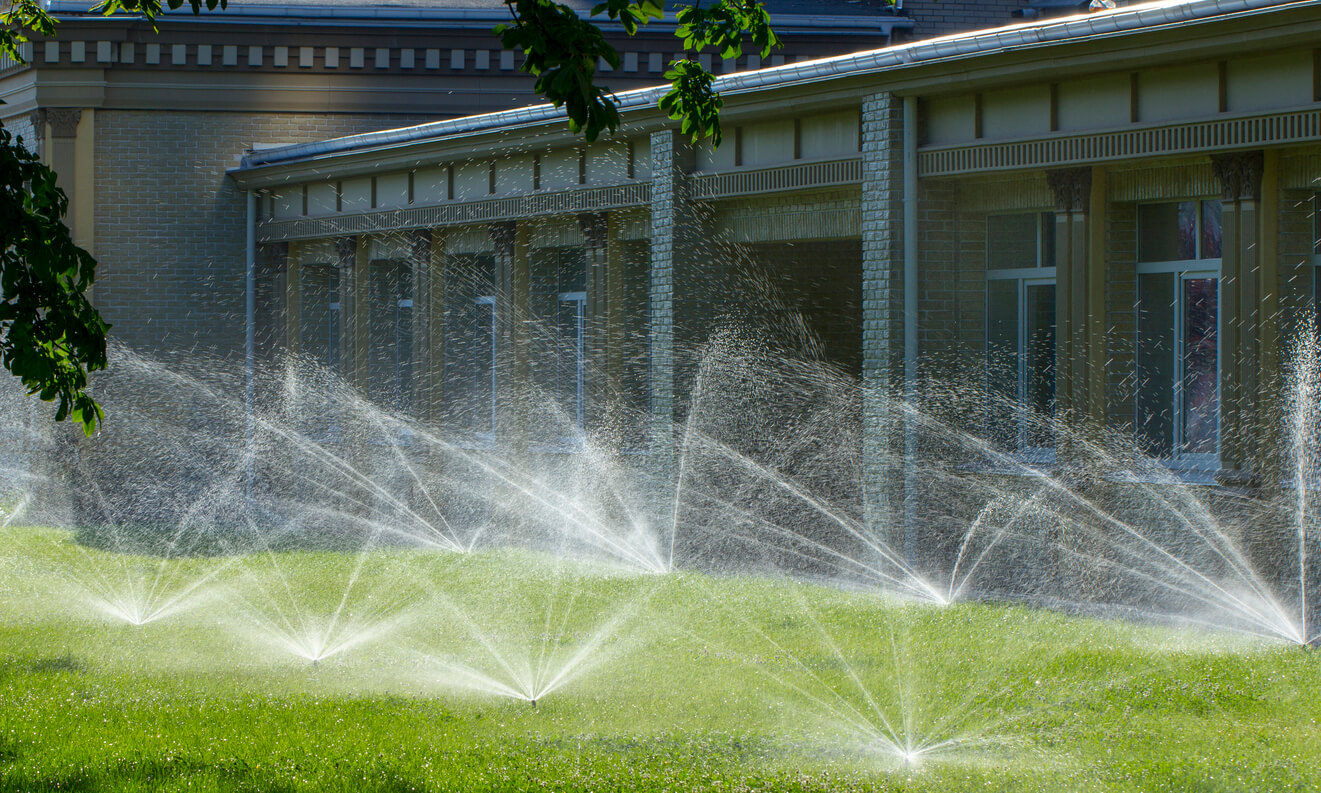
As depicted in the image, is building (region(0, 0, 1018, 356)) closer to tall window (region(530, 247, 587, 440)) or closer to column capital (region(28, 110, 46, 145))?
column capital (region(28, 110, 46, 145))

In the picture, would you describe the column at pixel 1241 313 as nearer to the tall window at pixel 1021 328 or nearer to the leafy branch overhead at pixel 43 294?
the tall window at pixel 1021 328

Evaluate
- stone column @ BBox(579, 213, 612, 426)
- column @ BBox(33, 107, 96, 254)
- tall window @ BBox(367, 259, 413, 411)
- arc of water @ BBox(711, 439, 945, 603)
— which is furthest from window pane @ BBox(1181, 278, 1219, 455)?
column @ BBox(33, 107, 96, 254)

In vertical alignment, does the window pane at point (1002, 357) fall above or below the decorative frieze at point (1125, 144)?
below

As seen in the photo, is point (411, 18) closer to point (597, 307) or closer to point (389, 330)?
point (389, 330)

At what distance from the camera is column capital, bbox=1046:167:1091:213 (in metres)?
12.4

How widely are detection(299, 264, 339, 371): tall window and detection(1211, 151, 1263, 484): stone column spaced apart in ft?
46.9

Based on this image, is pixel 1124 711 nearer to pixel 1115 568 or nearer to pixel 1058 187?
pixel 1115 568

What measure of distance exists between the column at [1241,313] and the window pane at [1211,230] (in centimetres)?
53

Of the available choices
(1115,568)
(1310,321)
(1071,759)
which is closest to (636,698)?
(1071,759)

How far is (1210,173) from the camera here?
11680mm

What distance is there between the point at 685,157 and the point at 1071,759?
963cm

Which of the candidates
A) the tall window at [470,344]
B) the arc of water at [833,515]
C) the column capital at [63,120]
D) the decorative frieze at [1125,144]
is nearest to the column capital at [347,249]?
the tall window at [470,344]

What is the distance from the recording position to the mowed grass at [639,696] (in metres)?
7.30

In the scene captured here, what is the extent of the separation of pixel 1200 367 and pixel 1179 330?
0.35m
